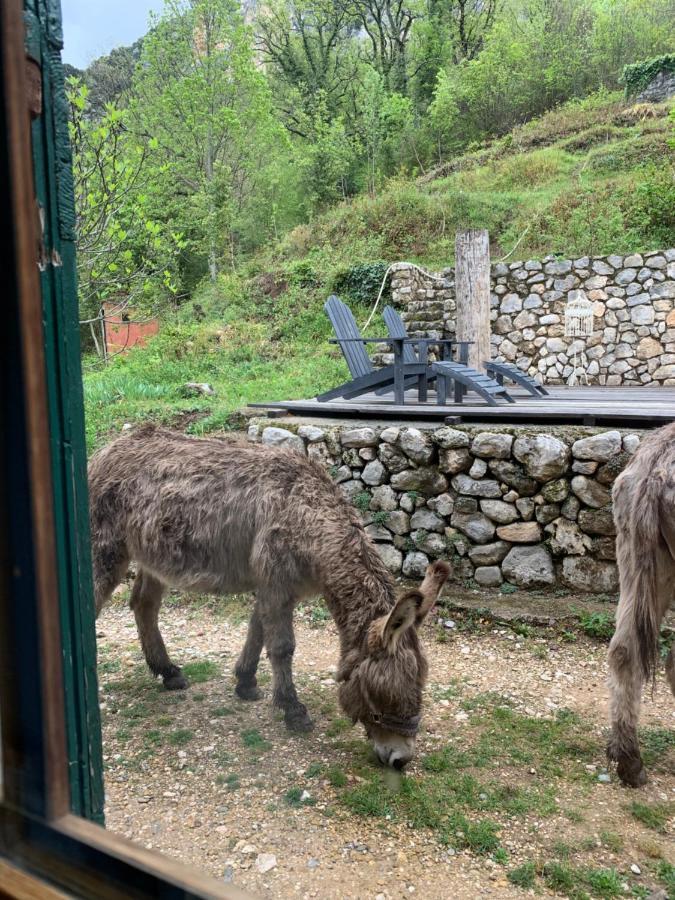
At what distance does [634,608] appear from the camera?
288 centimetres

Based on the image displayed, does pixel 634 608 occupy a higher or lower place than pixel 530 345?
lower

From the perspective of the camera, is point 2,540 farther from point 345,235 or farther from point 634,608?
point 345,235

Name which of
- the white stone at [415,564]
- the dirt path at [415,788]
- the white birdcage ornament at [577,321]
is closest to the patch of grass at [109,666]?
the dirt path at [415,788]

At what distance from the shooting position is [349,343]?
7102 mm

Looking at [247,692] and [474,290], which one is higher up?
[474,290]

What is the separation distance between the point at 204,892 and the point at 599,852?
2268mm

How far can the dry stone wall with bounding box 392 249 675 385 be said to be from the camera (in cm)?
1005

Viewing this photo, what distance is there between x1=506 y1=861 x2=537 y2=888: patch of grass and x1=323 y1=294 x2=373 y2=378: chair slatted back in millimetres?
4812

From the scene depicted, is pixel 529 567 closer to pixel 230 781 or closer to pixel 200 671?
pixel 200 671

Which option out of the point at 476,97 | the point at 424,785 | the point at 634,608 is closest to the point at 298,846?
the point at 424,785

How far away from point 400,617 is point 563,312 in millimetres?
9156

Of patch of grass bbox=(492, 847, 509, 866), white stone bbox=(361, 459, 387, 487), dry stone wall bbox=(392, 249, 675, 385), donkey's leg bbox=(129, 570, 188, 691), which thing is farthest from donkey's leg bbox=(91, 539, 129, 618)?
dry stone wall bbox=(392, 249, 675, 385)

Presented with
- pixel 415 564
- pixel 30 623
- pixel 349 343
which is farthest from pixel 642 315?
pixel 30 623

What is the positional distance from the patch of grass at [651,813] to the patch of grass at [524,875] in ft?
1.87
